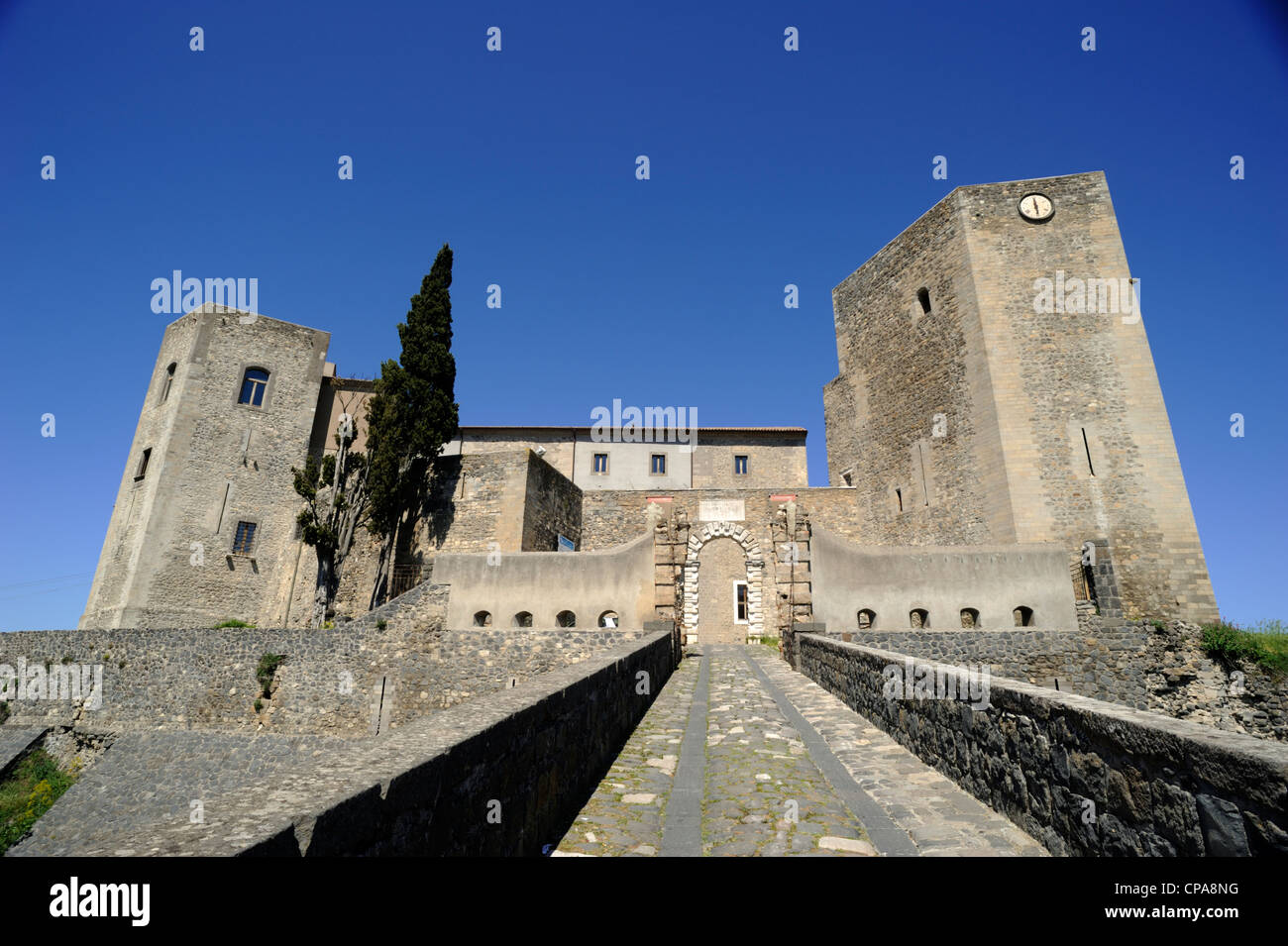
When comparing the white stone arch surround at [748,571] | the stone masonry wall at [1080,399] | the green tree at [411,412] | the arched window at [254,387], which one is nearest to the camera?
the stone masonry wall at [1080,399]

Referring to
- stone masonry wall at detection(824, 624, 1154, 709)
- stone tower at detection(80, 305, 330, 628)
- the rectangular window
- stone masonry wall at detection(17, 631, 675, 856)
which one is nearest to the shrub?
stone tower at detection(80, 305, 330, 628)

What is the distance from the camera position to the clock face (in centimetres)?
1786

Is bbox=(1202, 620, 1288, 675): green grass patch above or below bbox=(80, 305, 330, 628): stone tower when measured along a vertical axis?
below

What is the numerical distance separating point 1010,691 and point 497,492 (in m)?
17.5

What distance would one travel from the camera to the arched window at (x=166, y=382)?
74.3 feet

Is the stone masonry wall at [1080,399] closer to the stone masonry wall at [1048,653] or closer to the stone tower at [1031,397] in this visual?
the stone tower at [1031,397]

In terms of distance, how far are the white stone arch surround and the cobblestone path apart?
13128 mm

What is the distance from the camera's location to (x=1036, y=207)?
18.0 m

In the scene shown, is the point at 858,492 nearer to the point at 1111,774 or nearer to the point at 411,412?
the point at 411,412

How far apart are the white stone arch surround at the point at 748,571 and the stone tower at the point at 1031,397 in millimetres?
4385

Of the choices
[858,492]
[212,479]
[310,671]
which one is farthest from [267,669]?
[858,492]

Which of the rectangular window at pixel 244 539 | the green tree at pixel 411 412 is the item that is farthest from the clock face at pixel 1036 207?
the rectangular window at pixel 244 539

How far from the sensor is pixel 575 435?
96.7 ft

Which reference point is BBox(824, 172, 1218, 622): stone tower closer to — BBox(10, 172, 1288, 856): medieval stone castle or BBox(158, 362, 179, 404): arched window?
BBox(10, 172, 1288, 856): medieval stone castle
